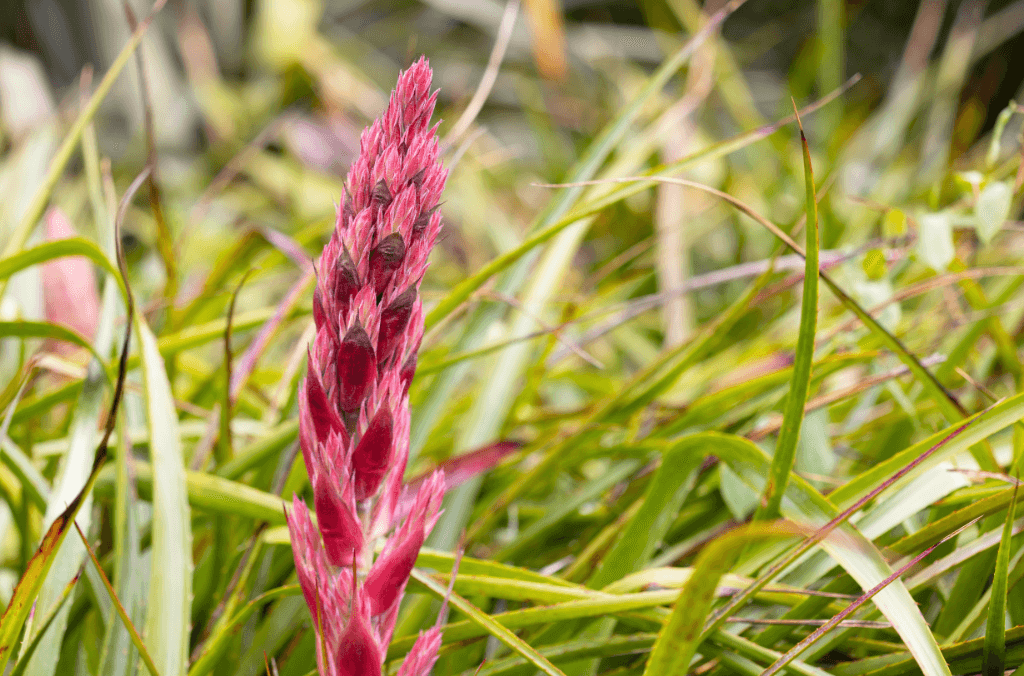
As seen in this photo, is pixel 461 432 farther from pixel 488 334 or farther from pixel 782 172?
pixel 782 172

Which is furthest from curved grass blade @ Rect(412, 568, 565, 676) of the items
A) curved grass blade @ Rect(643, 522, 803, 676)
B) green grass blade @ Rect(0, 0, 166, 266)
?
green grass blade @ Rect(0, 0, 166, 266)

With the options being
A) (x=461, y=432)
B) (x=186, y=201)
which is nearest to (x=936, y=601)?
(x=461, y=432)

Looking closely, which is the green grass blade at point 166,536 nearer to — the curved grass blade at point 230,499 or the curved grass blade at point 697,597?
the curved grass blade at point 230,499

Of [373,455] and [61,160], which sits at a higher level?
[61,160]

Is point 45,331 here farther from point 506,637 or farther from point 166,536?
point 506,637

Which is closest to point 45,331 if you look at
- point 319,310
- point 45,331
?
point 45,331

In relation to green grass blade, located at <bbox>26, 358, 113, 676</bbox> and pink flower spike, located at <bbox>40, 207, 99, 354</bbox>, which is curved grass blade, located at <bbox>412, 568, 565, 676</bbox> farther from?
pink flower spike, located at <bbox>40, 207, 99, 354</bbox>
